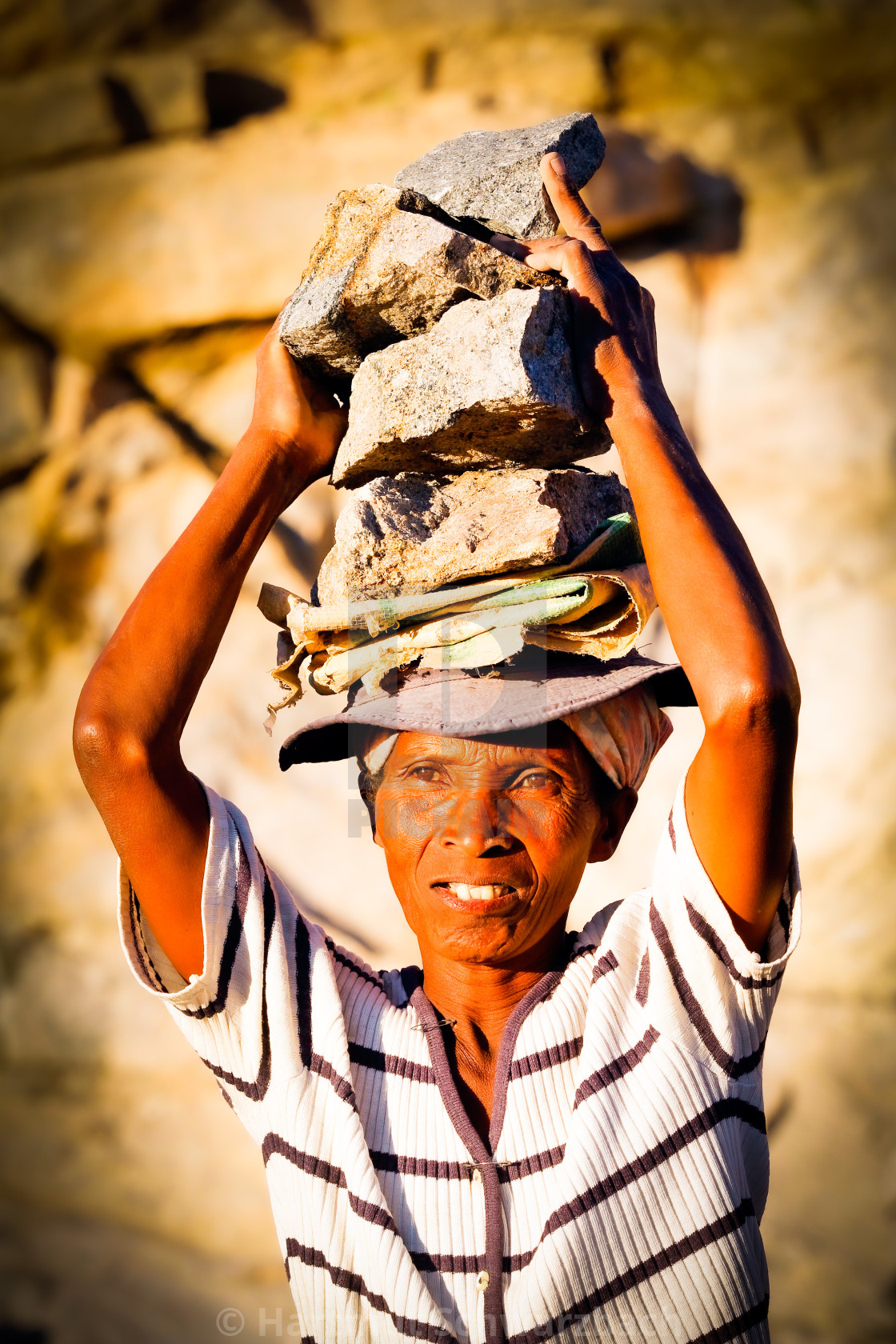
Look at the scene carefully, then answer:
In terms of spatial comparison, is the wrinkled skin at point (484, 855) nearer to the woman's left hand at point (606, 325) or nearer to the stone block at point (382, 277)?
the woman's left hand at point (606, 325)

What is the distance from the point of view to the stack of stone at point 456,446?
4.41 feet

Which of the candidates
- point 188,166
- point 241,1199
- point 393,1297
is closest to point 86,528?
point 188,166

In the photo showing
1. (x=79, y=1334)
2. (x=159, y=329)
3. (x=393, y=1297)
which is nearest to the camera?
(x=393, y=1297)

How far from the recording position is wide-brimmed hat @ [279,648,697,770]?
4.26 feet

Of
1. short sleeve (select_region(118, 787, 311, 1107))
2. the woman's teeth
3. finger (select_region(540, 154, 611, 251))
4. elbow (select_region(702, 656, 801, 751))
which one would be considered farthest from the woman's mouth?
finger (select_region(540, 154, 611, 251))

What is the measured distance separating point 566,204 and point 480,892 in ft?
3.39

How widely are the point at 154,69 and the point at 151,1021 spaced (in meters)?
3.48

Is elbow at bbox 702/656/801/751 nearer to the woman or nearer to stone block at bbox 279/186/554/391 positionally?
the woman

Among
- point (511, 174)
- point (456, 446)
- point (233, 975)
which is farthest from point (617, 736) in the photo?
point (511, 174)

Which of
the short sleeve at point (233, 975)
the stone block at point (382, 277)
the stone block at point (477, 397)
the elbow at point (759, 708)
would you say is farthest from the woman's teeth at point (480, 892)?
the stone block at point (382, 277)

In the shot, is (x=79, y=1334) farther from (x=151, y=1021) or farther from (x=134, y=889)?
(x=134, y=889)

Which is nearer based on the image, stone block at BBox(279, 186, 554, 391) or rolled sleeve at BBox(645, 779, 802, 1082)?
rolled sleeve at BBox(645, 779, 802, 1082)

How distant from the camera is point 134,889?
1.32 meters

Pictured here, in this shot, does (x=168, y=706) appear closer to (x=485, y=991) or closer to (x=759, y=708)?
(x=485, y=991)
